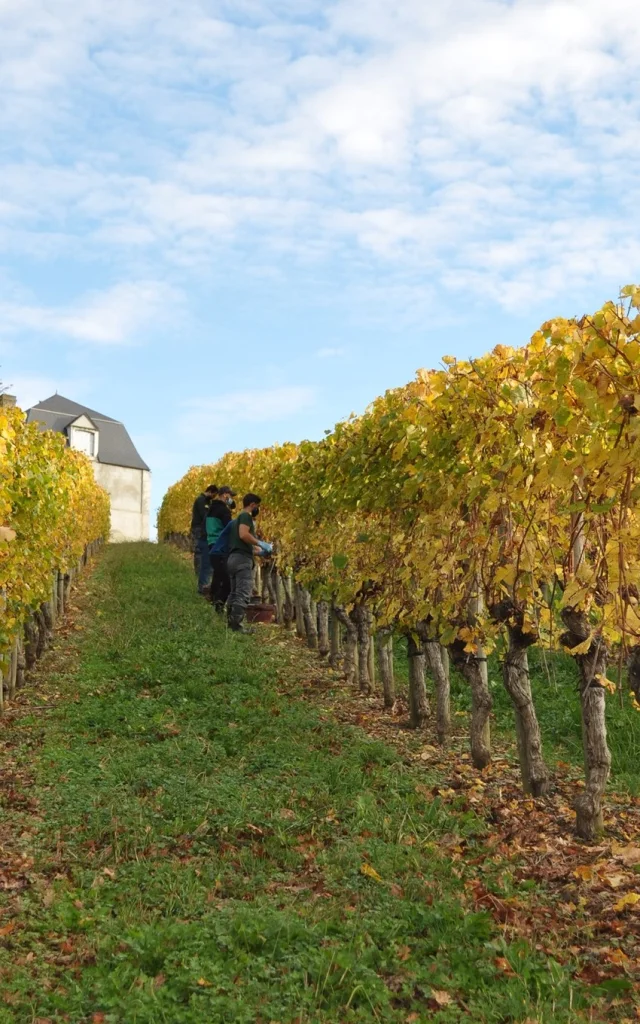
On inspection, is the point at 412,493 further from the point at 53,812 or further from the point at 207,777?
the point at 53,812

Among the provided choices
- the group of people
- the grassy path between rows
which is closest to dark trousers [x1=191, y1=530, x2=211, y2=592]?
the group of people

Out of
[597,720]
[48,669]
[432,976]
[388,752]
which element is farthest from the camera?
[48,669]

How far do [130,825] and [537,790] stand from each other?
3251 millimetres

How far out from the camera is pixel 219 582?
1594 cm

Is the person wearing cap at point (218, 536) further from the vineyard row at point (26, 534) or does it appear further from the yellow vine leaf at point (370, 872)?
the yellow vine leaf at point (370, 872)

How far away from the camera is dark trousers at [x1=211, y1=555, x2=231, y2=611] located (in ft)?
51.6

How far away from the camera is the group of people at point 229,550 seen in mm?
13590

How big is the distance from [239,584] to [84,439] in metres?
39.4

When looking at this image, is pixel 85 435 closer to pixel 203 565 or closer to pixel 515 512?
pixel 203 565

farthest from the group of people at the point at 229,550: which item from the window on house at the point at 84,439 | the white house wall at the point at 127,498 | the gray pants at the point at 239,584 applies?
the white house wall at the point at 127,498

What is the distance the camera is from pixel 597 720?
20.7 feet

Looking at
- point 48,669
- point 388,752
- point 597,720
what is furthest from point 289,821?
point 48,669

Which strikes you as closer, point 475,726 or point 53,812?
point 53,812

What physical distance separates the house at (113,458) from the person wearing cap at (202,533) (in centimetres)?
3277
